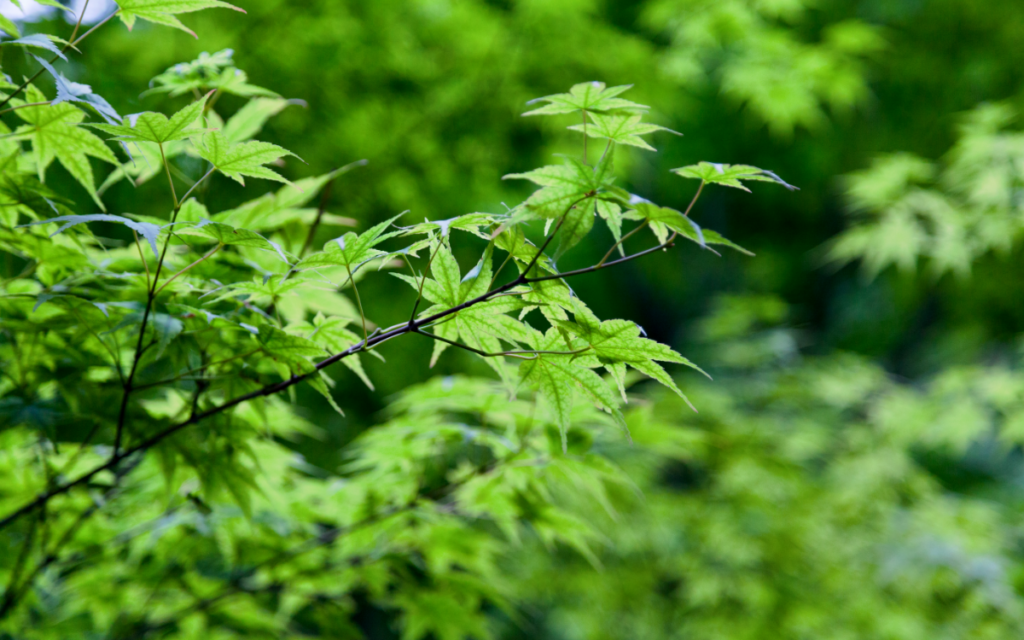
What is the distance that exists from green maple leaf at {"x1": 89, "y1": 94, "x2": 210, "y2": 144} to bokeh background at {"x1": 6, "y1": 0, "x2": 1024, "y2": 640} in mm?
937

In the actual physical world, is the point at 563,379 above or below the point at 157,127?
below

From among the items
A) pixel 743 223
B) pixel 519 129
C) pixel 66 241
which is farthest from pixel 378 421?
pixel 743 223

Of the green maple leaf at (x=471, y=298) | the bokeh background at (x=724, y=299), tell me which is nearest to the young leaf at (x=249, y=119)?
the green maple leaf at (x=471, y=298)

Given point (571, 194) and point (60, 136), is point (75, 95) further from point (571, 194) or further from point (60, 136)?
point (571, 194)

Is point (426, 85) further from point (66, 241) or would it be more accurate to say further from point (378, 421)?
point (66, 241)

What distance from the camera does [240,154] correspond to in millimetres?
766

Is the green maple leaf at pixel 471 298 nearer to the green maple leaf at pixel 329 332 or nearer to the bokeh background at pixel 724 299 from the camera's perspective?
the green maple leaf at pixel 329 332

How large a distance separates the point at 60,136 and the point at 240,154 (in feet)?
1.11

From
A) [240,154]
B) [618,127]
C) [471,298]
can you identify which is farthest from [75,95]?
[618,127]

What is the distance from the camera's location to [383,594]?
4.89ft

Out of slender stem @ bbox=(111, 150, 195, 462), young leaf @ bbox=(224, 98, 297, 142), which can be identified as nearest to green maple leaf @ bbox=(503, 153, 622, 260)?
slender stem @ bbox=(111, 150, 195, 462)

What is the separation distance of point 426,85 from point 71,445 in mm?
2208

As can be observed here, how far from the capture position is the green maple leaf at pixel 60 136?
2.85 feet

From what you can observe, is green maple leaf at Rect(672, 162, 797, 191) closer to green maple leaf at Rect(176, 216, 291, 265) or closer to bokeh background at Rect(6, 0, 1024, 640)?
green maple leaf at Rect(176, 216, 291, 265)
